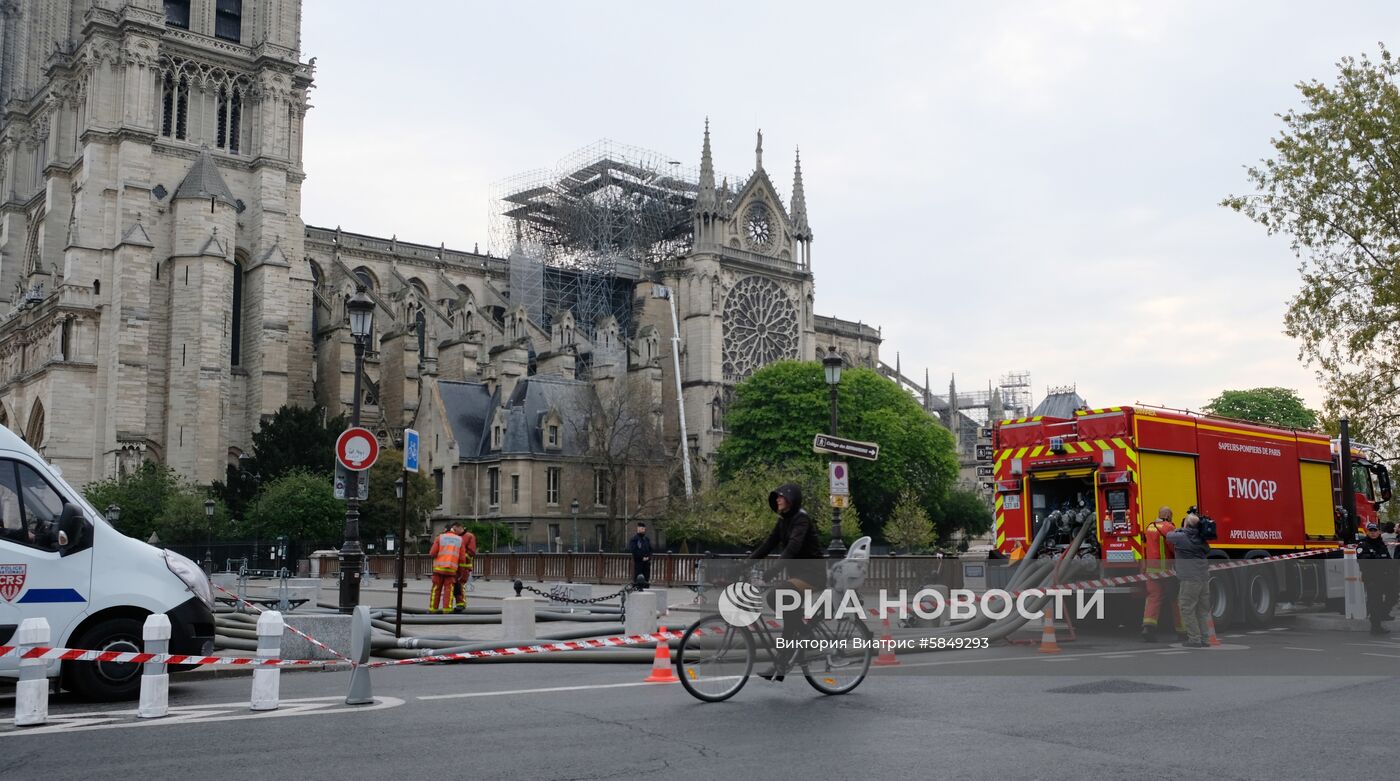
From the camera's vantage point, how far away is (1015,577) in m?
15.6

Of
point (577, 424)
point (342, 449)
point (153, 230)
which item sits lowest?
point (342, 449)

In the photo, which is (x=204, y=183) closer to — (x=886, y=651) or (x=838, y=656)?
(x=886, y=651)

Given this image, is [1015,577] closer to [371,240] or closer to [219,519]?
[219,519]

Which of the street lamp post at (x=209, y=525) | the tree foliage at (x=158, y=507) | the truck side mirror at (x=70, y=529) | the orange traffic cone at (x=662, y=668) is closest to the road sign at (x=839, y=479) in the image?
the orange traffic cone at (x=662, y=668)

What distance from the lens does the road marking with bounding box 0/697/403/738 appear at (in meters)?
7.95

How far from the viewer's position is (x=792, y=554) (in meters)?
8.84

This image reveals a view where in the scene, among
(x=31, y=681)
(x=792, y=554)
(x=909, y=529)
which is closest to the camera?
(x=31, y=681)

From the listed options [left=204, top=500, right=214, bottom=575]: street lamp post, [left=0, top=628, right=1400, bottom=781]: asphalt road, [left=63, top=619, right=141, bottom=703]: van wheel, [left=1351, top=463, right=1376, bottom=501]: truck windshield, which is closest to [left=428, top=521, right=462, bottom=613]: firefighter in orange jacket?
[left=0, top=628, right=1400, bottom=781]: asphalt road

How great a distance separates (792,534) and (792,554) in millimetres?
198

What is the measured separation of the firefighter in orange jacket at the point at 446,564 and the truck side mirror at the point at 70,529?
30.8ft

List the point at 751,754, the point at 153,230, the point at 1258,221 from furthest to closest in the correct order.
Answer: the point at 153,230
the point at 1258,221
the point at 751,754

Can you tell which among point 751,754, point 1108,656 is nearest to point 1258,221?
point 1108,656

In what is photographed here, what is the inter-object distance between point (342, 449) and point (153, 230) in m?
44.9

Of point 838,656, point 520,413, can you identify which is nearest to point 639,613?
point 838,656
